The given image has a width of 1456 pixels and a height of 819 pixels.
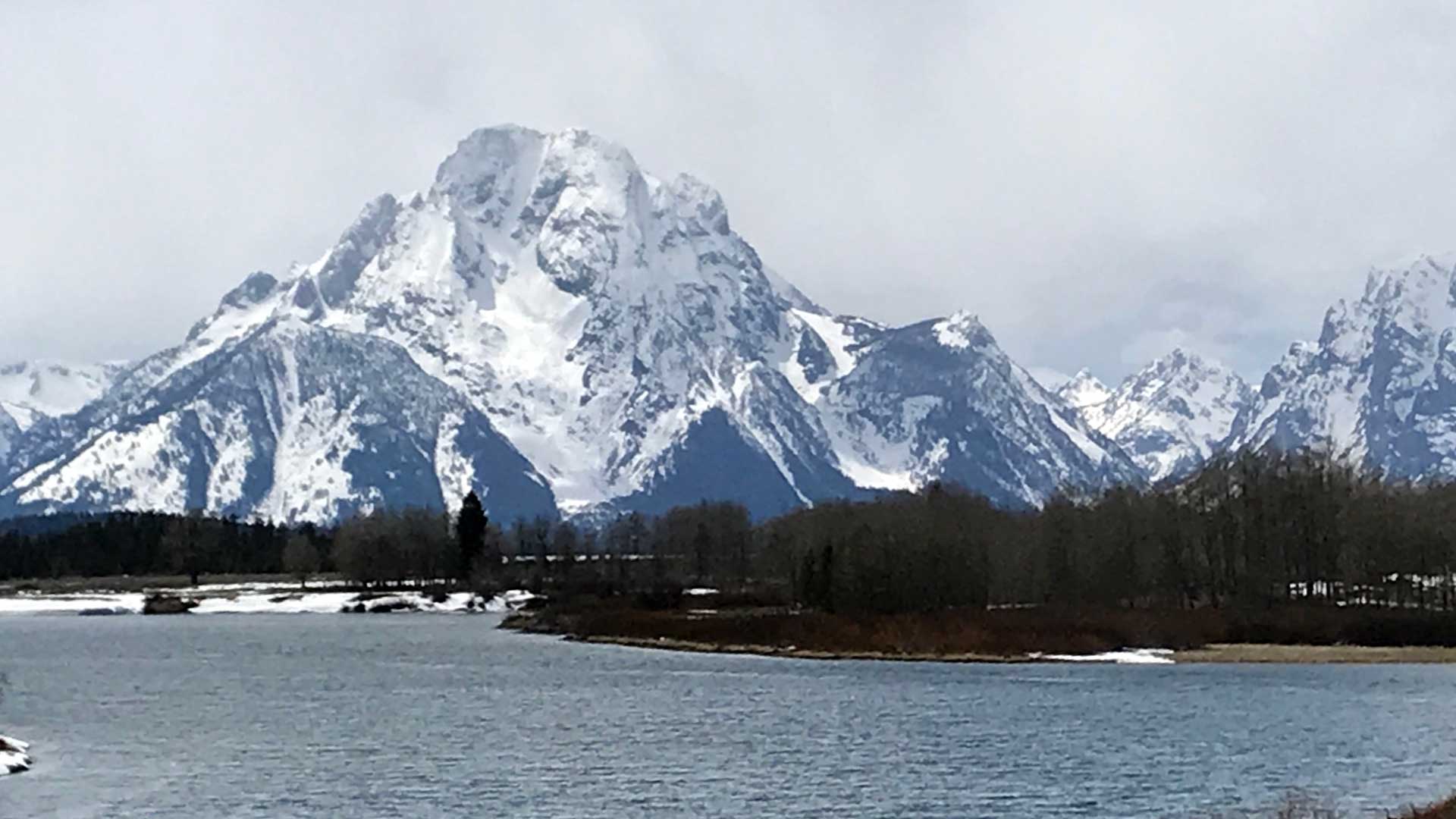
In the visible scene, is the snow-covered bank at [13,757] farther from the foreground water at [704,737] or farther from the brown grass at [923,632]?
the brown grass at [923,632]

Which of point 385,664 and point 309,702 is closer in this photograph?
point 309,702

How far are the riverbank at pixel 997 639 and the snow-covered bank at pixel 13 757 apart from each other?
5959 centimetres

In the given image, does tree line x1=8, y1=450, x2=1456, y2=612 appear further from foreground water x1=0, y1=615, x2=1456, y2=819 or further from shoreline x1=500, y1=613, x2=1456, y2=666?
foreground water x1=0, y1=615, x2=1456, y2=819

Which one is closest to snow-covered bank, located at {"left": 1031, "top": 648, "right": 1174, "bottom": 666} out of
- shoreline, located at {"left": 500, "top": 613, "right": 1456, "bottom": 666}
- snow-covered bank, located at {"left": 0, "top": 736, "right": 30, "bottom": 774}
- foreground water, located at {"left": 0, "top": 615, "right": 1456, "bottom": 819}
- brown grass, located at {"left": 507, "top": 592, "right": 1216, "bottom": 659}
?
shoreline, located at {"left": 500, "top": 613, "right": 1456, "bottom": 666}

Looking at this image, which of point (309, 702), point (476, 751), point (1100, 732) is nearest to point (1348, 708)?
point (1100, 732)

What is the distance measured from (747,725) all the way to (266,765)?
1952cm

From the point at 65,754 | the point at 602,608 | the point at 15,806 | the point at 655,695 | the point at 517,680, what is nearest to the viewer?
A: the point at 15,806

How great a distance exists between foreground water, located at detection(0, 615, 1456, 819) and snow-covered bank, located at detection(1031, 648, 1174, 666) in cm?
365

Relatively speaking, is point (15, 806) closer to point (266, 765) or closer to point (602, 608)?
point (266, 765)

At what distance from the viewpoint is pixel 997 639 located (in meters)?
116

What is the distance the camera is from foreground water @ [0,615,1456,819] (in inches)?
2026

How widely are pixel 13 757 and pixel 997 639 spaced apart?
7075 cm

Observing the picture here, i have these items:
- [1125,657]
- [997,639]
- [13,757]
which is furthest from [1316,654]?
[13,757]

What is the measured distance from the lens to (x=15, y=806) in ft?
160
